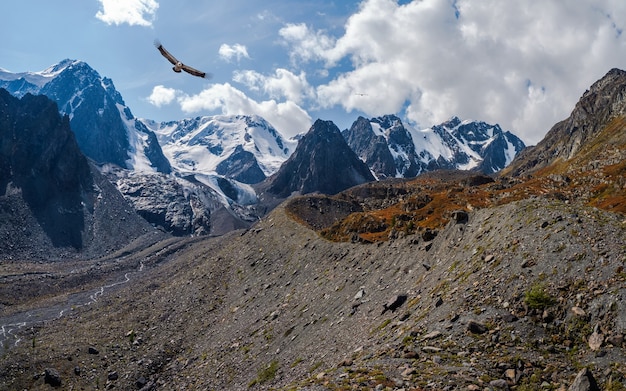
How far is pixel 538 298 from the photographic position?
2373cm

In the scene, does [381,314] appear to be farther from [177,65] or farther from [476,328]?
[177,65]

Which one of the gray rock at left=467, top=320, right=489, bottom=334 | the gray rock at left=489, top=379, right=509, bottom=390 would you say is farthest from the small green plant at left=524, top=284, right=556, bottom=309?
the gray rock at left=489, top=379, right=509, bottom=390

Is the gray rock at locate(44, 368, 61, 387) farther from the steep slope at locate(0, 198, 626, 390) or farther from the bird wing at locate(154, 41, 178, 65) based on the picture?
the bird wing at locate(154, 41, 178, 65)

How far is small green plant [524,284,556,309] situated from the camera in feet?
76.7

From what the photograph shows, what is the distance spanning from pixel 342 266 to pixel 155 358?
28083 mm

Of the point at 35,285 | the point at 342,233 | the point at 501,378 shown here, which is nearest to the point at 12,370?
the point at 342,233

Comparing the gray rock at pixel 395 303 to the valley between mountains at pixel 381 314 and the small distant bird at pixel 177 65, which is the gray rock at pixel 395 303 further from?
the small distant bird at pixel 177 65

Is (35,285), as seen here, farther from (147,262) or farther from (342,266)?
(342,266)

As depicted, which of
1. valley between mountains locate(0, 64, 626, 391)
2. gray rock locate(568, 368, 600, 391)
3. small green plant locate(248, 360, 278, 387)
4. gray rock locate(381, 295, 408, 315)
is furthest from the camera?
small green plant locate(248, 360, 278, 387)

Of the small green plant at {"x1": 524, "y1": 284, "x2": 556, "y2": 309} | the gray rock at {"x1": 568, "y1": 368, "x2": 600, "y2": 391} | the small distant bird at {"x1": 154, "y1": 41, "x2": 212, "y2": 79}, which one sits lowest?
the gray rock at {"x1": 568, "y1": 368, "x2": 600, "y2": 391}

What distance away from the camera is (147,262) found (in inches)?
7190

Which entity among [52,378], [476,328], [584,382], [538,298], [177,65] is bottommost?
[584,382]

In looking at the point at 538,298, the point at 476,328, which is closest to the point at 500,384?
the point at 476,328

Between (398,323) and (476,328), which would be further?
(398,323)
